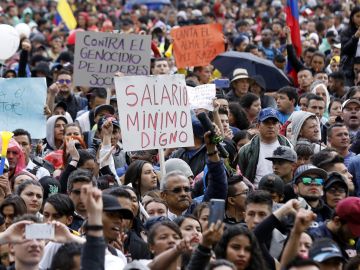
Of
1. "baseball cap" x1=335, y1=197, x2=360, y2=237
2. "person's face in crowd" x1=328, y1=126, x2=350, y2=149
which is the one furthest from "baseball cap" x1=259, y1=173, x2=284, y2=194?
"person's face in crowd" x1=328, y1=126, x2=350, y2=149

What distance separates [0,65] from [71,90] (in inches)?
57.7

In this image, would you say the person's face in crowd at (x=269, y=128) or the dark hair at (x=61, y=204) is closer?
the dark hair at (x=61, y=204)

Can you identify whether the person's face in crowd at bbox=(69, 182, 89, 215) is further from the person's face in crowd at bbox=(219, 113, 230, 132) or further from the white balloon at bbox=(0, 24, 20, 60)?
the white balloon at bbox=(0, 24, 20, 60)

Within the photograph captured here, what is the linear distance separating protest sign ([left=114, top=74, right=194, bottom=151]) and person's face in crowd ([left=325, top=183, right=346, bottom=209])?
189cm

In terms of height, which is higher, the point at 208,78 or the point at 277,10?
the point at 277,10

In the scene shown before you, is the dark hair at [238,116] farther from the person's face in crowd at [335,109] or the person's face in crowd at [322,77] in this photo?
the person's face in crowd at [322,77]

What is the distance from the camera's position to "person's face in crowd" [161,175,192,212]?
1084 centimetres

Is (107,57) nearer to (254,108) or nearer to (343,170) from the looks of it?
(254,108)

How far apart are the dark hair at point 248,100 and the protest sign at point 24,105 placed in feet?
7.06

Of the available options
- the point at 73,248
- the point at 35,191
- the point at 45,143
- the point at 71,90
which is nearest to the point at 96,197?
the point at 73,248

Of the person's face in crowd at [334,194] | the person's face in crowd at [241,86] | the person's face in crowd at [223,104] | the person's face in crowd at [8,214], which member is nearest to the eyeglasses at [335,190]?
the person's face in crowd at [334,194]

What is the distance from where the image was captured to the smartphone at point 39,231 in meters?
8.09

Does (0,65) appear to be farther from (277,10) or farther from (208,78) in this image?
(277,10)

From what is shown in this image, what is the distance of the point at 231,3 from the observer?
3434 centimetres
